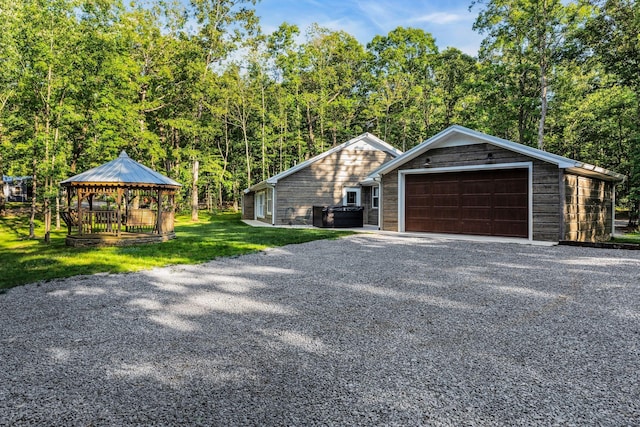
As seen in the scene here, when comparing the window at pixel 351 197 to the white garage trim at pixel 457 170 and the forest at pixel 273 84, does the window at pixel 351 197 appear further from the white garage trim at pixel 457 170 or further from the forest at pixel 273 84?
the forest at pixel 273 84

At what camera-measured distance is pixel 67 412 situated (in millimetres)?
2566

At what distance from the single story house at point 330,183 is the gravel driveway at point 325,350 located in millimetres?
13512

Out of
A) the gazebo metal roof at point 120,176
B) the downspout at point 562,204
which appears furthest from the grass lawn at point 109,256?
the downspout at point 562,204

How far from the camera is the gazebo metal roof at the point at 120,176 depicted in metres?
12.2

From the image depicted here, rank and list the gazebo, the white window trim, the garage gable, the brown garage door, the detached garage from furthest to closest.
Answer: the white window trim → the brown garage door → the gazebo → the detached garage → the garage gable

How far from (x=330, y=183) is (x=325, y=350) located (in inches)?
691

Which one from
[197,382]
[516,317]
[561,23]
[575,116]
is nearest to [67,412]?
[197,382]

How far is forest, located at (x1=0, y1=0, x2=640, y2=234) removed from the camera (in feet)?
50.6

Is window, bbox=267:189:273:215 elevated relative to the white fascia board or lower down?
lower down

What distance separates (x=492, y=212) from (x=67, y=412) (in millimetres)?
12885

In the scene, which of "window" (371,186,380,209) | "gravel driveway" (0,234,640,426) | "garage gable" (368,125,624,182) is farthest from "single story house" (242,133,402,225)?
"gravel driveway" (0,234,640,426)

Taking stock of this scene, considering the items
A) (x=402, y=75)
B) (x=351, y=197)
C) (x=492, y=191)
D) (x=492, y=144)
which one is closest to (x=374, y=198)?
(x=351, y=197)

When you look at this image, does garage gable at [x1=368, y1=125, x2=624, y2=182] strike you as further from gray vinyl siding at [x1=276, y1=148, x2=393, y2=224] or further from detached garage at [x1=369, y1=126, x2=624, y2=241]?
gray vinyl siding at [x1=276, y1=148, x2=393, y2=224]

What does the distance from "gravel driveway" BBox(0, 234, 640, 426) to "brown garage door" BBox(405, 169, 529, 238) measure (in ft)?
18.5
